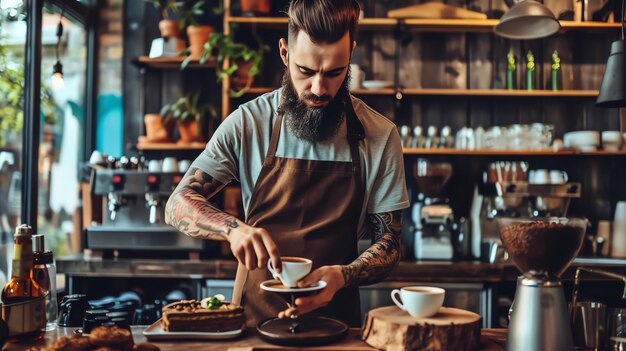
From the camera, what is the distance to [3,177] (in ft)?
10.0

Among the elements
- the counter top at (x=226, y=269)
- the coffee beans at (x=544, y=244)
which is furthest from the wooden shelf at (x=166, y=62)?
the coffee beans at (x=544, y=244)

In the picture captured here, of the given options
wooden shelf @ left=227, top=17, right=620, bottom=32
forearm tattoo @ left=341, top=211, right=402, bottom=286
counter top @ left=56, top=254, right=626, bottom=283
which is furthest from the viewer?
wooden shelf @ left=227, top=17, right=620, bottom=32

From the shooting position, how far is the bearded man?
1.97 m

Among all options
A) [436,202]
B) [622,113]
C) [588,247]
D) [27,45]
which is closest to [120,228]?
[27,45]

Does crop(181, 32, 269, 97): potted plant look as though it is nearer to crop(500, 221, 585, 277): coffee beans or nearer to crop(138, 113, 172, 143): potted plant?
crop(138, 113, 172, 143): potted plant

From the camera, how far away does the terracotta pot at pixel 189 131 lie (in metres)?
3.72

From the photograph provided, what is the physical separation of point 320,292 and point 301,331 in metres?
0.11

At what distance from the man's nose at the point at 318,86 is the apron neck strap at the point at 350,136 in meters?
0.22

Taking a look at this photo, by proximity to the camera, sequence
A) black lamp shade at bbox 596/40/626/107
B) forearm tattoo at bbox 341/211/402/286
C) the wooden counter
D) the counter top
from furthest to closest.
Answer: the counter top
black lamp shade at bbox 596/40/626/107
forearm tattoo at bbox 341/211/402/286
the wooden counter

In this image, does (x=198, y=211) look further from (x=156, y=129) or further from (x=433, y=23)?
(x=433, y=23)

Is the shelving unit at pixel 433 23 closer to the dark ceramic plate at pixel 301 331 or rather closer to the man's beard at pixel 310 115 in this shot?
the man's beard at pixel 310 115

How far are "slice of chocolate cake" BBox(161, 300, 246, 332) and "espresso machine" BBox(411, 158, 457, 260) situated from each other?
6.83ft

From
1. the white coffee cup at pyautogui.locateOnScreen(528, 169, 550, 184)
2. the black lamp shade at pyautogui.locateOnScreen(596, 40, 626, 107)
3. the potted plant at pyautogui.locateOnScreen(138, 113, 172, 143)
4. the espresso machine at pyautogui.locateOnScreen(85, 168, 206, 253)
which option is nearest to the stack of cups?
the white coffee cup at pyautogui.locateOnScreen(528, 169, 550, 184)

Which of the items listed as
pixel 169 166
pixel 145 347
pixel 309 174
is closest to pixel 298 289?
pixel 145 347
